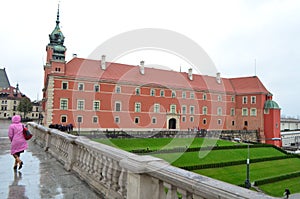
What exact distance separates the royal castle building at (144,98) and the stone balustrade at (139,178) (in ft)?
95.0

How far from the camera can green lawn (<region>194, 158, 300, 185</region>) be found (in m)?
21.5

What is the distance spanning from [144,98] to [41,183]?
34.3 m

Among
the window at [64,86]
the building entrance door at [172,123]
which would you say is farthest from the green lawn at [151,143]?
the window at [64,86]

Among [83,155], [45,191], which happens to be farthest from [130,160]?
[83,155]

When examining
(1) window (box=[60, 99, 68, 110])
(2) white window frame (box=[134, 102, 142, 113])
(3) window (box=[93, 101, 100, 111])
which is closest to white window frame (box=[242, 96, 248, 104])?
(2) white window frame (box=[134, 102, 142, 113])

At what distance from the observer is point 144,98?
3881 centimetres

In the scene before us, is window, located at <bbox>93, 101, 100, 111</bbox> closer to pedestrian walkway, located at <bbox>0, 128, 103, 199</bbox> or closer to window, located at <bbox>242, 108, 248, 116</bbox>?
pedestrian walkway, located at <bbox>0, 128, 103, 199</bbox>

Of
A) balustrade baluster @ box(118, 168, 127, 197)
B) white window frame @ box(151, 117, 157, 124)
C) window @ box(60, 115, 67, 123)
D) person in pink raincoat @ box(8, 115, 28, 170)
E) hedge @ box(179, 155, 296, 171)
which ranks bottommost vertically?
hedge @ box(179, 155, 296, 171)

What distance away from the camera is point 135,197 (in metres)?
2.94

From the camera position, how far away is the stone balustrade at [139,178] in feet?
6.79

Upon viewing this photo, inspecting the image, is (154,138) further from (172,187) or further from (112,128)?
(172,187)

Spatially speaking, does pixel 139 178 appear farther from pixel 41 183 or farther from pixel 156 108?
pixel 156 108

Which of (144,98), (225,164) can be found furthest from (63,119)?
(225,164)

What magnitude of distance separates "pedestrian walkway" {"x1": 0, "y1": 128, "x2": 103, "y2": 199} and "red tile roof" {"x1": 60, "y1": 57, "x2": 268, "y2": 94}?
28787mm
